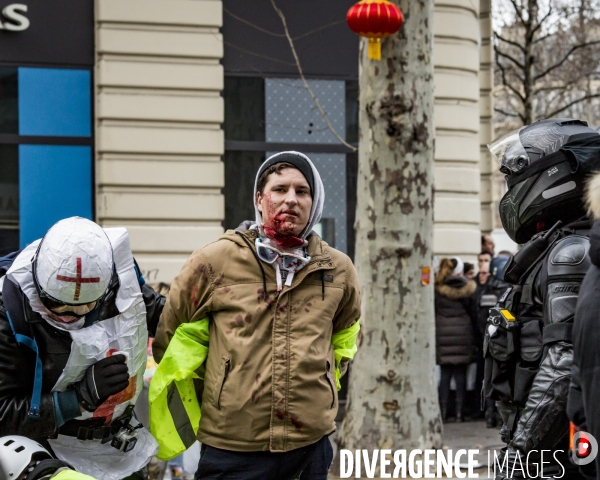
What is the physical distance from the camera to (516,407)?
12.6ft

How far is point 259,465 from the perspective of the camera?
3.48 metres

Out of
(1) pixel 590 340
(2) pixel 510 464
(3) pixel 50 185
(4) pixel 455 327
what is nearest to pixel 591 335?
(1) pixel 590 340

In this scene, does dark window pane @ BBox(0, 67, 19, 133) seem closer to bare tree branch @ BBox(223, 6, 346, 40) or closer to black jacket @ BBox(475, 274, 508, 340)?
bare tree branch @ BBox(223, 6, 346, 40)

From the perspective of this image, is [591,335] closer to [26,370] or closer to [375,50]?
[26,370]

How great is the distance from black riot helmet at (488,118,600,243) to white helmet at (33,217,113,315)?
1.78 metres

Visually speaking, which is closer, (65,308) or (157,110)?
(65,308)

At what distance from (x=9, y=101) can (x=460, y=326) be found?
5330 millimetres

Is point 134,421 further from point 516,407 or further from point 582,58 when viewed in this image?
point 582,58

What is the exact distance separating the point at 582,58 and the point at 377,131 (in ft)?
55.9

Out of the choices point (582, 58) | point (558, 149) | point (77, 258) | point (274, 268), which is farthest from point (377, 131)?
point (582, 58)

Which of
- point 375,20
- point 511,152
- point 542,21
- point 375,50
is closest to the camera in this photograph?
point 511,152

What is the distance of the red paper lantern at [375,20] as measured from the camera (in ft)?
22.7

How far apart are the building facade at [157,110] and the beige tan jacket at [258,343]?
6.47m

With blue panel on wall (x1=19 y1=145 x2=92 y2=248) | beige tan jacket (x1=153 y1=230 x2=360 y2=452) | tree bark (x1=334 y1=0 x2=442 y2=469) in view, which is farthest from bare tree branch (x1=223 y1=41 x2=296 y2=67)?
beige tan jacket (x1=153 y1=230 x2=360 y2=452)
